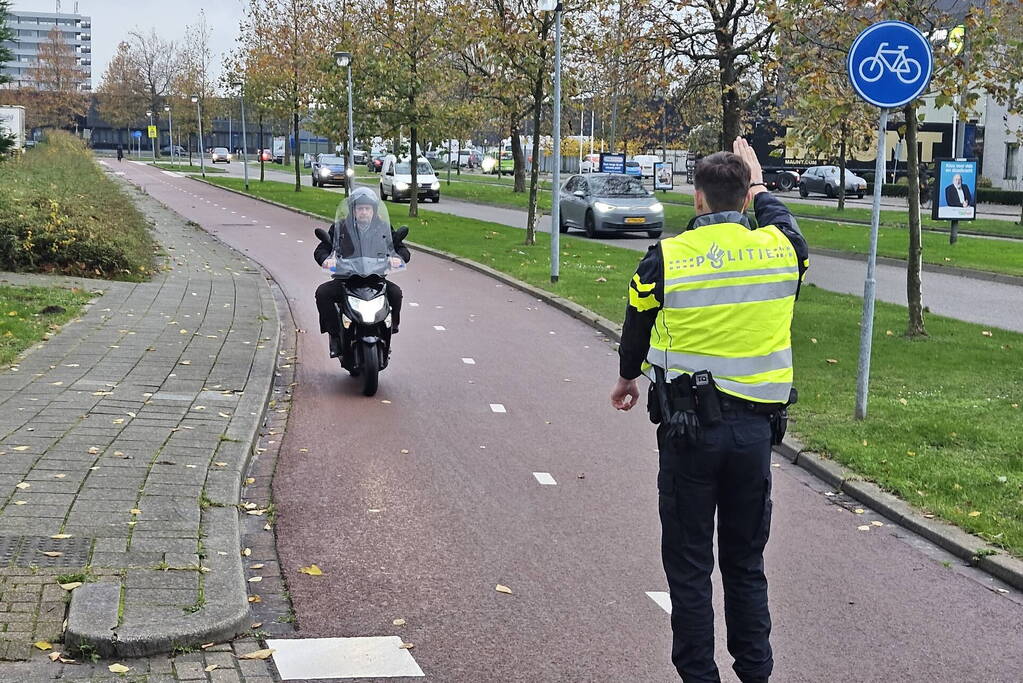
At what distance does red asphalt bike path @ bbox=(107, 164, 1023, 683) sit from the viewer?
181 inches

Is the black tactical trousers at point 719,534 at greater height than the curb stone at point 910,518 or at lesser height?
greater

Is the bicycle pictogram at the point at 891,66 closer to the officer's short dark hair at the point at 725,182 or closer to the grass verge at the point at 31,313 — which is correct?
the officer's short dark hair at the point at 725,182

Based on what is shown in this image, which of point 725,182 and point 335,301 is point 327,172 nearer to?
point 335,301

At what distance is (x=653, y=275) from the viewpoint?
3855 mm

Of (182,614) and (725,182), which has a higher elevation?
(725,182)

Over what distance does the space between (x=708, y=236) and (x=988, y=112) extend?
54.5 metres

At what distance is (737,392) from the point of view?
3812mm

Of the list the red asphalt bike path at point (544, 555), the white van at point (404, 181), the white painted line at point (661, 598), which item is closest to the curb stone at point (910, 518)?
the red asphalt bike path at point (544, 555)

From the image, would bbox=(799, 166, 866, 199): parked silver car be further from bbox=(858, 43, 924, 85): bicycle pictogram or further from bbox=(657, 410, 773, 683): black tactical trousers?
bbox=(657, 410, 773, 683): black tactical trousers

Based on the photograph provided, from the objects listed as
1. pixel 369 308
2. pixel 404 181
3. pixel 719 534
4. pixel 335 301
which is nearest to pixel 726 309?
pixel 719 534

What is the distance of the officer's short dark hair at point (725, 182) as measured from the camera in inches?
155

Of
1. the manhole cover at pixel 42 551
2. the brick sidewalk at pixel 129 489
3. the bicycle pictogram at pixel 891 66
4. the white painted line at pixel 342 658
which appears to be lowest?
the white painted line at pixel 342 658

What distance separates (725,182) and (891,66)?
17.7 feet

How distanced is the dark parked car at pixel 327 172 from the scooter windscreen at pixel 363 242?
45.4 meters
